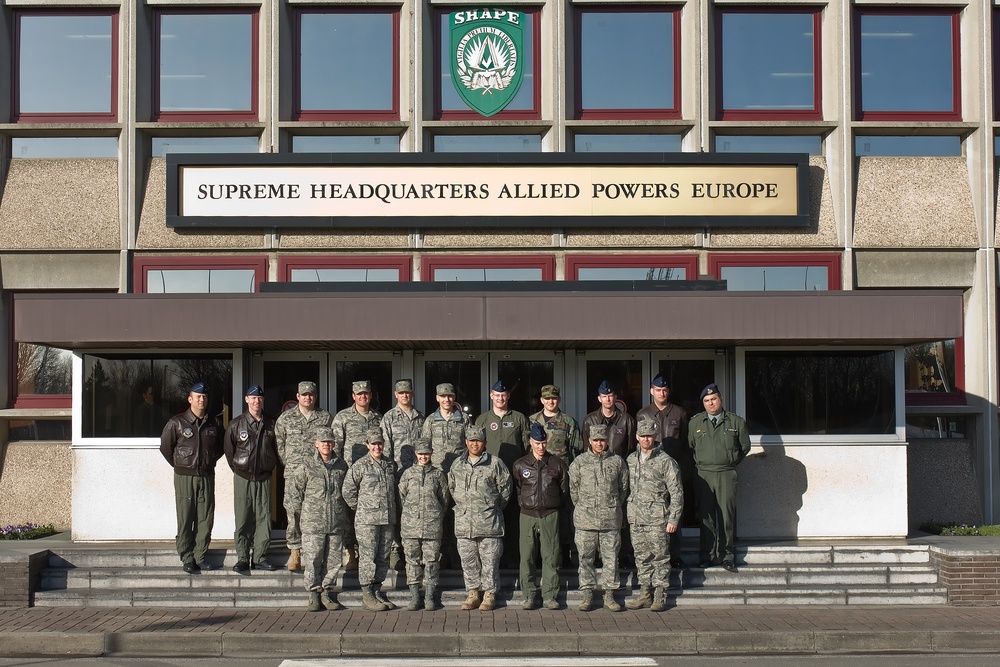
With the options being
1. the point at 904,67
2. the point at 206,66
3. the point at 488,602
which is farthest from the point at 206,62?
the point at 904,67

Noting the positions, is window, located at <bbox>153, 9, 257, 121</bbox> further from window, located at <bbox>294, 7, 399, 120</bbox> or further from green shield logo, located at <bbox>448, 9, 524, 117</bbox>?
green shield logo, located at <bbox>448, 9, 524, 117</bbox>

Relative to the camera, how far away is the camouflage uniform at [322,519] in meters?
9.49

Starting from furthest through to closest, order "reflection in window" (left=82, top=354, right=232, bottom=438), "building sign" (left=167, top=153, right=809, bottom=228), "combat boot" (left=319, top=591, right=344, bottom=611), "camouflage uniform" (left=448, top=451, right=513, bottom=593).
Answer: "building sign" (left=167, top=153, right=809, bottom=228), "reflection in window" (left=82, top=354, right=232, bottom=438), "combat boot" (left=319, top=591, right=344, bottom=611), "camouflage uniform" (left=448, top=451, right=513, bottom=593)

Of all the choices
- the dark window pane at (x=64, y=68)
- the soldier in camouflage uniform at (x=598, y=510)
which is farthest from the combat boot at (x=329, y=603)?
the dark window pane at (x=64, y=68)

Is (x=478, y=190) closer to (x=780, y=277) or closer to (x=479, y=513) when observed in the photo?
(x=780, y=277)

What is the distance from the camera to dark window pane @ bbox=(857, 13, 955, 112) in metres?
13.4

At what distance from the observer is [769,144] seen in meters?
13.2

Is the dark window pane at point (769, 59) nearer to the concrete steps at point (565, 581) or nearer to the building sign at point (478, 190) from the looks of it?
the building sign at point (478, 190)

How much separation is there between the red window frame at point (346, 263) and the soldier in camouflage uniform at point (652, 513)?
174 inches

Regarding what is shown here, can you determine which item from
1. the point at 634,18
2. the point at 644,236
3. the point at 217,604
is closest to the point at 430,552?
the point at 217,604

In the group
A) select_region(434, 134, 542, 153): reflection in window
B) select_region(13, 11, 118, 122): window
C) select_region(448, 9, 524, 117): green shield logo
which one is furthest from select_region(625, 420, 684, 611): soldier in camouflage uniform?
select_region(13, 11, 118, 122): window

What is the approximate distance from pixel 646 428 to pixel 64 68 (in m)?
9.08

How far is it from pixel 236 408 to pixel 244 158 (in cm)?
326

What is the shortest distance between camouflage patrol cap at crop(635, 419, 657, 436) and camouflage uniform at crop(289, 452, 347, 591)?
2.86 m
